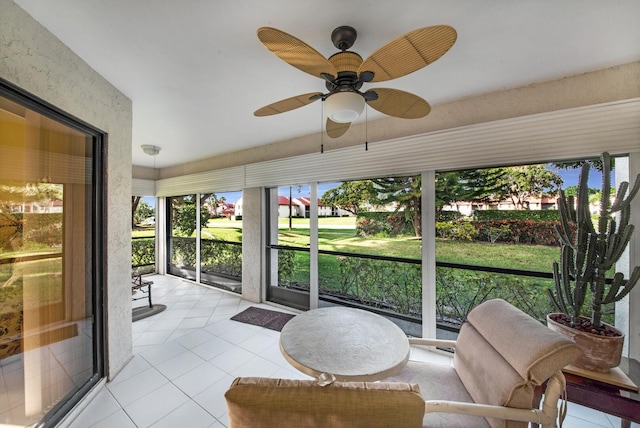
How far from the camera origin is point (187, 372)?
2.16m

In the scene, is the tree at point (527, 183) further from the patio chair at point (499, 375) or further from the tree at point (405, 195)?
the patio chair at point (499, 375)

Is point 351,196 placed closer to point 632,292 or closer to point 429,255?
point 429,255

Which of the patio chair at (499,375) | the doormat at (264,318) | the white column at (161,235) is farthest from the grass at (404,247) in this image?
the white column at (161,235)

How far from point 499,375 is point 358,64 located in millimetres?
1696

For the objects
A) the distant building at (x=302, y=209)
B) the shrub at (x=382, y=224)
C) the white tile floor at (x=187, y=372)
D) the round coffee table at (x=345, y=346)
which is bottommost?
the white tile floor at (x=187, y=372)

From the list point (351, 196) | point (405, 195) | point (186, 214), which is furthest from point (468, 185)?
point (186, 214)

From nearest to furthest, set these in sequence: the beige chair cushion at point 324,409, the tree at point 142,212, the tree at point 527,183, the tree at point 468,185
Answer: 1. the beige chair cushion at point 324,409
2. the tree at point 527,183
3. the tree at point 468,185
4. the tree at point 142,212

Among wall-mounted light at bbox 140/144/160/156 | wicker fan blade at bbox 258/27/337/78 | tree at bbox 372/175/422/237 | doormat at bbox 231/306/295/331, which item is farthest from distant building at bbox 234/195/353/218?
wicker fan blade at bbox 258/27/337/78

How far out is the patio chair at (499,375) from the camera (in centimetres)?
99

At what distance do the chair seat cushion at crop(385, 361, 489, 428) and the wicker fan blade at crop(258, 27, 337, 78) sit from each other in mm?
1758

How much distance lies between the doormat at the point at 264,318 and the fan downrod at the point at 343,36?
116 inches

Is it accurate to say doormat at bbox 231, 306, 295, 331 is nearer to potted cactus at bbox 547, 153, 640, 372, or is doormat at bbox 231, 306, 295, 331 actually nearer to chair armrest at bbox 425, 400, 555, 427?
chair armrest at bbox 425, 400, 555, 427

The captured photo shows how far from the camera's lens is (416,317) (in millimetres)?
2805

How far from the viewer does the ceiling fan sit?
3.13 feet
